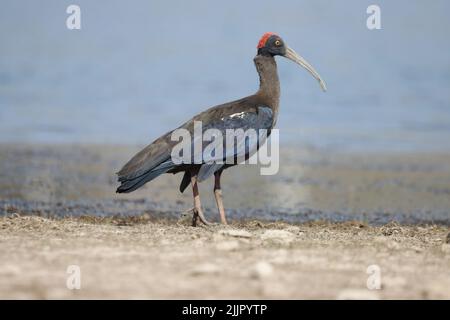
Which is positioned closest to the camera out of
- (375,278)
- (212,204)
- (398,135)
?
(375,278)

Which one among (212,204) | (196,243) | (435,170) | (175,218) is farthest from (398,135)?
(196,243)

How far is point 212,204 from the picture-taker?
15.6 m

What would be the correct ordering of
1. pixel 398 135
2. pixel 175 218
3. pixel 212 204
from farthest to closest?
pixel 398 135, pixel 212 204, pixel 175 218

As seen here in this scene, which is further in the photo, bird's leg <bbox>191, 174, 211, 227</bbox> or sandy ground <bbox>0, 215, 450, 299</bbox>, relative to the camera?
bird's leg <bbox>191, 174, 211, 227</bbox>

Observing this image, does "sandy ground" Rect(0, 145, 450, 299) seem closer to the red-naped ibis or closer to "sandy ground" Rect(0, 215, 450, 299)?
"sandy ground" Rect(0, 215, 450, 299)

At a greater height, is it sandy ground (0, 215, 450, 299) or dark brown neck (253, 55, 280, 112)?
dark brown neck (253, 55, 280, 112)

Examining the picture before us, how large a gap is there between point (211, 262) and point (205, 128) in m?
3.58

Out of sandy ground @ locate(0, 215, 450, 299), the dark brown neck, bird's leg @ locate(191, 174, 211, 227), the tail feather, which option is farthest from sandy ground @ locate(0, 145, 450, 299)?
the dark brown neck

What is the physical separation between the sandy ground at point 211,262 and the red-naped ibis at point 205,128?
0.56m

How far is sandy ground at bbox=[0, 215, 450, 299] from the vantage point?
23.5ft

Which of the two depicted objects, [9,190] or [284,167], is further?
[284,167]

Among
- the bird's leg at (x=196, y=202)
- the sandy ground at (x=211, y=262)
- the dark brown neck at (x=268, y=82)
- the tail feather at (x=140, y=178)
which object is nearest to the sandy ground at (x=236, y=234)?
the sandy ground at (x=211, y=262)
